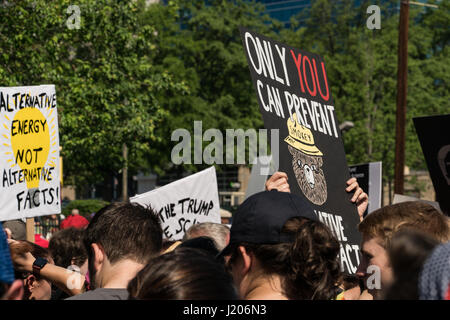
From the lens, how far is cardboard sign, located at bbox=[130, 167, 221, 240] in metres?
7.08

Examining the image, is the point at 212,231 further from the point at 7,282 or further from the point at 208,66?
the point at 208,66

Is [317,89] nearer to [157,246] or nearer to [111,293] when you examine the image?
[157,246]

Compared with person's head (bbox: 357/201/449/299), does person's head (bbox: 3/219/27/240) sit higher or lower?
lower

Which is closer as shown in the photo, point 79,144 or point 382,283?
point 382,283

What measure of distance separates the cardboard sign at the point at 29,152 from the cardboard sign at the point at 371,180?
3.54m

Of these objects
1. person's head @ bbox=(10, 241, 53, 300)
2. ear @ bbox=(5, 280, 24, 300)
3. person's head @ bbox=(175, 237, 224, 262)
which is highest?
ear @ bbox=(5, 280, 24, 300)

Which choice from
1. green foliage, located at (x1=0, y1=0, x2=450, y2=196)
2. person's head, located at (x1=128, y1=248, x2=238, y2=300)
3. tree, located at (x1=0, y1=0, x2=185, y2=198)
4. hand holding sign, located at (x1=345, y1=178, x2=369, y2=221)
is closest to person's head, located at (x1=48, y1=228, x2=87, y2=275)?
hand holding sign, located at (x1=345, y1=178, x2=369, y2=221)

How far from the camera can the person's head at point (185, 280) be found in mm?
2078

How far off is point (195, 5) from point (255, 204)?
93.0ft

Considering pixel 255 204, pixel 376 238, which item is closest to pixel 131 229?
pixel 255 204

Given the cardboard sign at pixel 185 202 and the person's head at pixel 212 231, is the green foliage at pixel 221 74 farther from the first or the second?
the person's head at pixel 212 231

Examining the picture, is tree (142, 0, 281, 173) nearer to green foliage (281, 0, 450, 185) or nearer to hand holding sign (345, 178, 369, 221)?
green foliage (281, 0, 450, 185)

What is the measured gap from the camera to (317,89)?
13.8ft

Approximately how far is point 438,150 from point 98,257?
2.51 m
